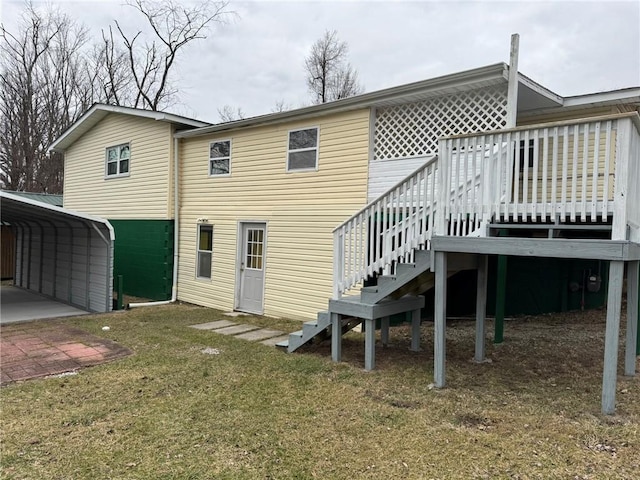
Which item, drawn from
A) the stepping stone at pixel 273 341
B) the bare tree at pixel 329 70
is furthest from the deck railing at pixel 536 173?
the bare tree at pixel 329 70

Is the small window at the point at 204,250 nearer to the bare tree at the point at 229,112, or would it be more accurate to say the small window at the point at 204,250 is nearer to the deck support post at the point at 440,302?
the deck support post at the point at 440,302

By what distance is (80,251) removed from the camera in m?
10.9

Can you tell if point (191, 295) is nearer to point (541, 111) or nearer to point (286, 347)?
point (286, 347)

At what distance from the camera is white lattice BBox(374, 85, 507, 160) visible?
644cm

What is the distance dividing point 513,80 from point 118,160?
11066mm

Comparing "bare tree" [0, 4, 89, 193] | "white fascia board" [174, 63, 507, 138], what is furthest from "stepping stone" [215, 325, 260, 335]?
"bare tree" [0, 4, 89, 193]

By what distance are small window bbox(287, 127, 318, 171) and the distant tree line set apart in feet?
49.6

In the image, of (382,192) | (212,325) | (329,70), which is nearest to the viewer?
(382,192)

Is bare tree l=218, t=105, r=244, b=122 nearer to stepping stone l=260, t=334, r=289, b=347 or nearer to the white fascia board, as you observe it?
the white fascia board

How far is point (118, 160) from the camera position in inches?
512

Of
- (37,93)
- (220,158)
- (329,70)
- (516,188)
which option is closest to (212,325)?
(220,158)

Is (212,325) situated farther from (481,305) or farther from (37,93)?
(37,93)

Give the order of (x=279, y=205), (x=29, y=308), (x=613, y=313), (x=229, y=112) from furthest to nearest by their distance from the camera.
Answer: (x=229, y=112), (x=29, y=308), (x=279, y=205), (x=613, y=313)

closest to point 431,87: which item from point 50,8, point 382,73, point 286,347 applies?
point 286,347
